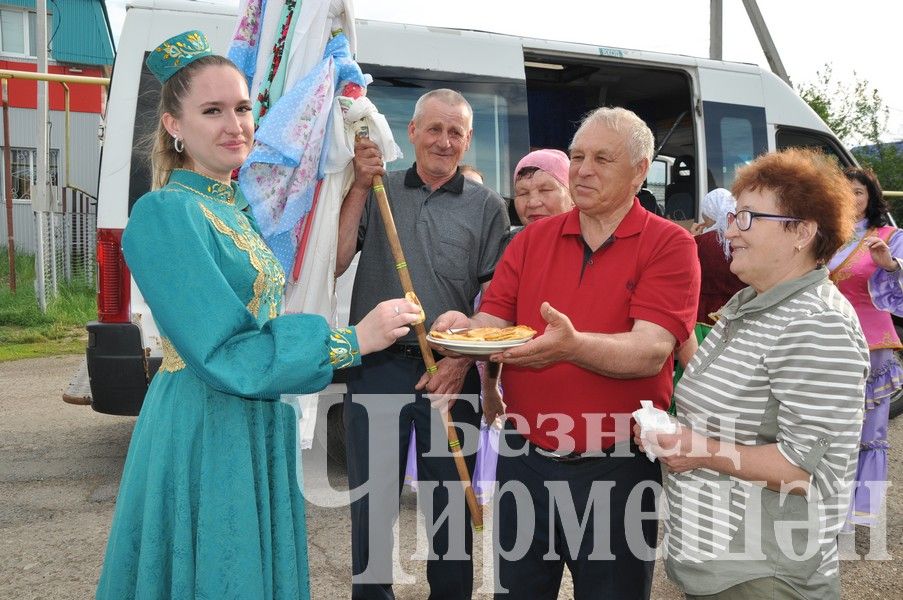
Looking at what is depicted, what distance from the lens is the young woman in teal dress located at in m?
1.69

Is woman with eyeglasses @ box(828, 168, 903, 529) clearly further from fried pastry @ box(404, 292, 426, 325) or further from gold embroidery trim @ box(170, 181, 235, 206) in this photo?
gold embroidery trim @ box(170, 181, 235, 206)

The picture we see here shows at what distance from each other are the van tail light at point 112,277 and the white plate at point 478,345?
9.21 ft

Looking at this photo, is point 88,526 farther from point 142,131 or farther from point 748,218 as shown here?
point 748,218

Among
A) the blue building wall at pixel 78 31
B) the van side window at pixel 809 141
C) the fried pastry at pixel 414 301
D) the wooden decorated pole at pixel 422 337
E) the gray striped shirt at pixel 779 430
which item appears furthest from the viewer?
the blue building wall at pixel 78 31

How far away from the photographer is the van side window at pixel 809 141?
263 inches

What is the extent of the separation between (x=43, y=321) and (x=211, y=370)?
10123 mm

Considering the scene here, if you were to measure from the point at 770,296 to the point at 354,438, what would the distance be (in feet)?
5.87

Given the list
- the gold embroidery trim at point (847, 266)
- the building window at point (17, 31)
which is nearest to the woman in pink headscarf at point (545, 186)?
the gold embroidery trim at point (847, 266)

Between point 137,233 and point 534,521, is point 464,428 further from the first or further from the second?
point 137,233

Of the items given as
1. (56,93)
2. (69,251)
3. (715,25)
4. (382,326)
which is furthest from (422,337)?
(56,93)

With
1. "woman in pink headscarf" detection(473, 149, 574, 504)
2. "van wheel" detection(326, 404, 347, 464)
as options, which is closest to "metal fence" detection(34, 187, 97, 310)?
"van wheel" detection(326, 404, 347, 464)

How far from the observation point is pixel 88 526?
4.10m

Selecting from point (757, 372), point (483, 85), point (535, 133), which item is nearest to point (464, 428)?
point (757, 372)

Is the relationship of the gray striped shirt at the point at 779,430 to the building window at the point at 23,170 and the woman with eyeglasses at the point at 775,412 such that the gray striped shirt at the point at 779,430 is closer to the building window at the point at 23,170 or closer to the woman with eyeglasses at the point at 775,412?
the woman with eyeglasses at the point at 775,412
